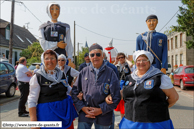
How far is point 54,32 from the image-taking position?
3980 mm

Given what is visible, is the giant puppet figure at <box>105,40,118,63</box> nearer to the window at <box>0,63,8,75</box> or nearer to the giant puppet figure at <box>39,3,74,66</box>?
the giant puppet figure at <box>39,3,74,66</box>

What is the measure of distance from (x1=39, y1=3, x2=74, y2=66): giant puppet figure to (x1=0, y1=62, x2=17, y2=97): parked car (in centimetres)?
616

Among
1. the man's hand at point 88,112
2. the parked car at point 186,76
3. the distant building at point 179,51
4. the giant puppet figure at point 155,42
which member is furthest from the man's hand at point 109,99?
A: the distant building at point 179,51

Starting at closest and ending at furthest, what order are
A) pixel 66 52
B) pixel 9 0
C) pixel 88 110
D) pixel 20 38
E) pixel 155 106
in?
pixel 155 106, pixel 88 110, pixel 66 52, pixel 9 0, pixel 20 38

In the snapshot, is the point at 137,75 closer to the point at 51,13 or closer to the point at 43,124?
the point at 43,124

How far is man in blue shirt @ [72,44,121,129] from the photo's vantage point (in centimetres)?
275

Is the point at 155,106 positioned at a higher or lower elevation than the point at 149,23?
lower

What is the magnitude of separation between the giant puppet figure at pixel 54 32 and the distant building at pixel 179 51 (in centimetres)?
2847

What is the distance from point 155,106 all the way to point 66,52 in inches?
94.3

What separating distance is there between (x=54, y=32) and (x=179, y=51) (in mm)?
32240

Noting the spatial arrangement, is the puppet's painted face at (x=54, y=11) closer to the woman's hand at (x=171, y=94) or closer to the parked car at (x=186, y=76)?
the woman's hand at (x=171, y=94)

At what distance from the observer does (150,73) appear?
267 centimetres

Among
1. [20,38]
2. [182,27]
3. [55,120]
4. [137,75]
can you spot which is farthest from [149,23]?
[20,38]

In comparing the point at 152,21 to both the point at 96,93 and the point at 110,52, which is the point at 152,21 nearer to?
the point at 96,93
